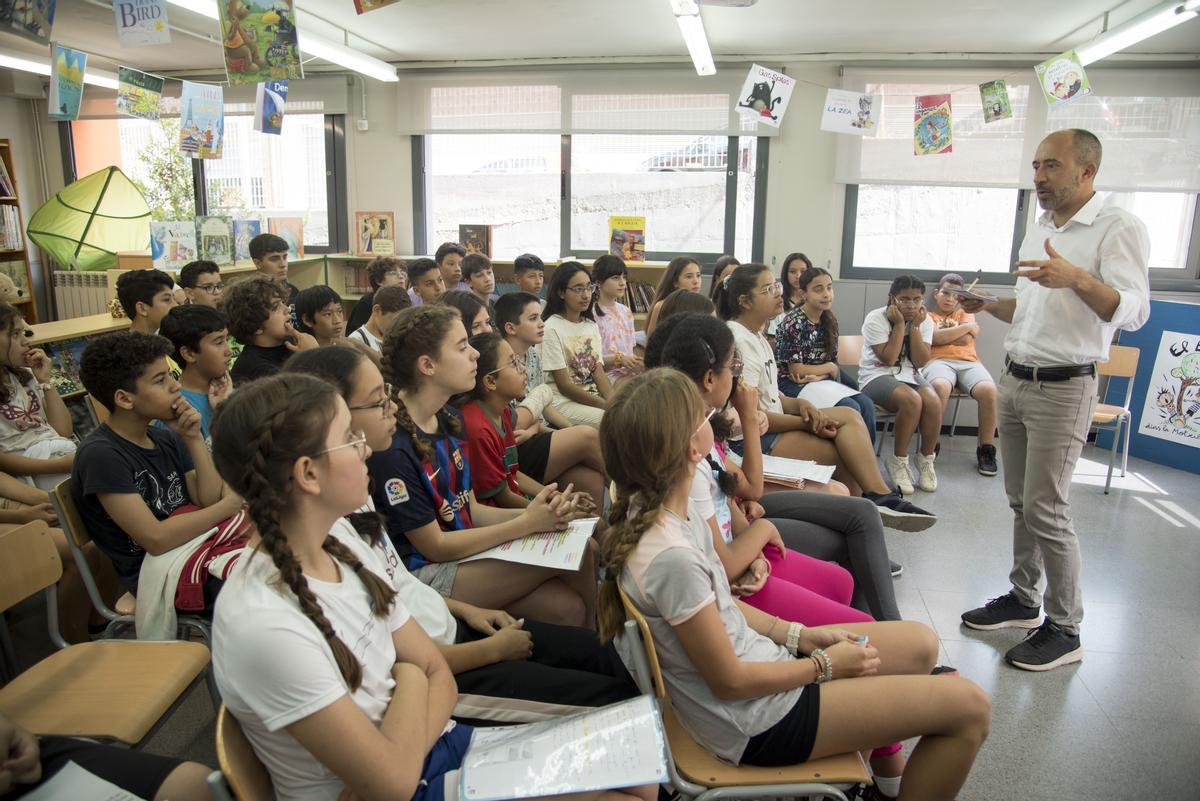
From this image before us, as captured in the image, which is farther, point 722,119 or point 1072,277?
point 722,119

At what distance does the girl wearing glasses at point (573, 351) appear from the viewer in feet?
12.4

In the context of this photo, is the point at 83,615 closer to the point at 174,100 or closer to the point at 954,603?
the point at 954,603

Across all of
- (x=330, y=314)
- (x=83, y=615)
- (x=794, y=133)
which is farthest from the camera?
(x=794, y=133)

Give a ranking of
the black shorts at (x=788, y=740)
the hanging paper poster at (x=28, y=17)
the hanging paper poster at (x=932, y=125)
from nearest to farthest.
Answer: the black shorts at (x=788, y=740)
the hanging paper poster at (x=28, y=17)
the hanging paper poster at (x=932, y=125)

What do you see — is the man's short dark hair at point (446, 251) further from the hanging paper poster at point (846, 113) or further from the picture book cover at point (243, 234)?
the hanging paper poster at point (846, 113)

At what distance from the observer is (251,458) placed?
1.14 m

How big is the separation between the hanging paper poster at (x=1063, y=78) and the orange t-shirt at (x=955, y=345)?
4.82 ft

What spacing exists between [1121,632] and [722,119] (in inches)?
185

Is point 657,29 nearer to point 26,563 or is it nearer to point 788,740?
point 26,563

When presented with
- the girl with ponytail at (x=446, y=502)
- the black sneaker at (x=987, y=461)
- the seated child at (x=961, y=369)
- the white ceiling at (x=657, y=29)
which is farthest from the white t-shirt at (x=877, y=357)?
the girl with ponytail at (x=446, y=502)

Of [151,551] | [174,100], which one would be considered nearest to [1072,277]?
[151,551]

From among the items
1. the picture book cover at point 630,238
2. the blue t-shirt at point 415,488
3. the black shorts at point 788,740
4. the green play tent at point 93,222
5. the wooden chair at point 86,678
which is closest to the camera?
the black shorts at point 788,740

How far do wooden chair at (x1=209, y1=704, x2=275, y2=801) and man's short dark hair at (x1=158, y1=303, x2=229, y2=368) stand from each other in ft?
6.10

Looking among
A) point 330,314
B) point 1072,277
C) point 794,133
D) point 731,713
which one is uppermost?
point 794,133
